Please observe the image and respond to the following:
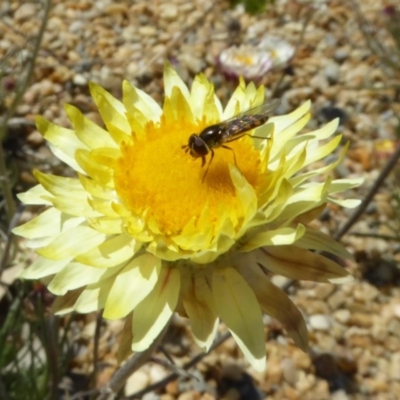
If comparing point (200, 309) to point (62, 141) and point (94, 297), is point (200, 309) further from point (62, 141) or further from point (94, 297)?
point (62, 141)

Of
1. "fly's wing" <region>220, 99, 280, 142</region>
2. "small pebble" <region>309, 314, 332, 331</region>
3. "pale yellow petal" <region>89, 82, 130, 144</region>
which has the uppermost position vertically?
"pale yellow petal" <region>89, 82, 130, 144</region>

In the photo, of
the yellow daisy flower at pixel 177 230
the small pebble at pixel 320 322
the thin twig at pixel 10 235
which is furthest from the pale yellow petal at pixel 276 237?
the small pebble at pixel 320 322

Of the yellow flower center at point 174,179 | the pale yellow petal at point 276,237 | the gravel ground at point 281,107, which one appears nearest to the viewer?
the pale yellow petal at point 276,237

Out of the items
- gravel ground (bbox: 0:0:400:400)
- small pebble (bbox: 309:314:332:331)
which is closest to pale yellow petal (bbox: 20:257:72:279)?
gravel ground (bbox: 0:0:400:400)

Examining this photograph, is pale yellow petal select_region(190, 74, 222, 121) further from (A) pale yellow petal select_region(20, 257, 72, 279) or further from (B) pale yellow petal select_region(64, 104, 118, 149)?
(A) pale yellow petal select_region(20, 257, 72, 279)

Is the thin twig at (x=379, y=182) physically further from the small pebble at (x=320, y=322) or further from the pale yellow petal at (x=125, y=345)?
the pale yellow petal at (x=125, y=345)

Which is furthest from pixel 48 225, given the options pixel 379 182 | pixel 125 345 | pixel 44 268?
pixel 379 182
